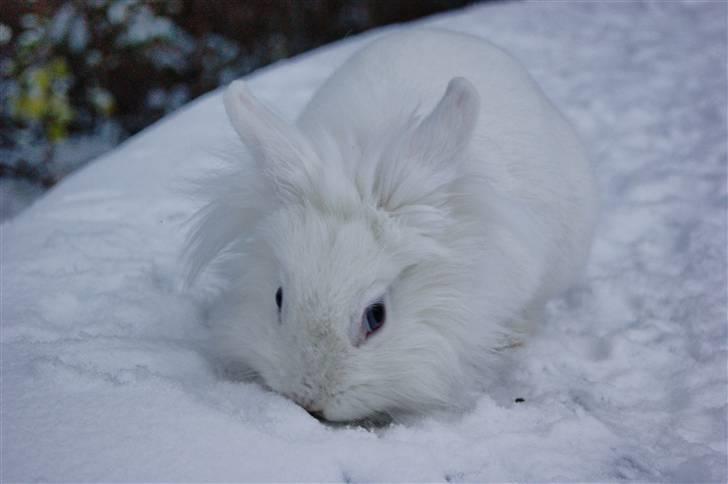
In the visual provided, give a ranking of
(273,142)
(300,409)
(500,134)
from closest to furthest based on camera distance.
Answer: (300,409) < (273,142) < (500,134)

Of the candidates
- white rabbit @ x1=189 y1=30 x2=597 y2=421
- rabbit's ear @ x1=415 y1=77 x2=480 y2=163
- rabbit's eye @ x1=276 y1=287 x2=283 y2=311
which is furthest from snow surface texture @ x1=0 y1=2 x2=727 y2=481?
rabbit's ear @ x1=415 y1=77 x2=480 y2=163

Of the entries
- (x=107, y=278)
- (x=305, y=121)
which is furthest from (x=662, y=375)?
(x=107, y=278)

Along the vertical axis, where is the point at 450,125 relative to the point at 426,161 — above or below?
above

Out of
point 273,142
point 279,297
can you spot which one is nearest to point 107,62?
point 273,142

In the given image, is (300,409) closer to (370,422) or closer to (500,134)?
(370,422)

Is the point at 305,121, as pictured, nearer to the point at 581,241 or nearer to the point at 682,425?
the point at 581,241

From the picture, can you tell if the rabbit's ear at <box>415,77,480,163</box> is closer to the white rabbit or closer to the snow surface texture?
the white rabbit
